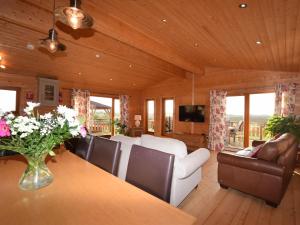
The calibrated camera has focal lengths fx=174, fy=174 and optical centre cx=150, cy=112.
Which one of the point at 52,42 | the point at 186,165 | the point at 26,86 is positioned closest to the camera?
the point at 186,165

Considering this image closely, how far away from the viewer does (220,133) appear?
20.4 feet

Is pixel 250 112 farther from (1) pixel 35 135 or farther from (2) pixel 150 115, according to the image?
(1) pixel 35 135

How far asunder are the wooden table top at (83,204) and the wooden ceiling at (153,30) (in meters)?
2.25

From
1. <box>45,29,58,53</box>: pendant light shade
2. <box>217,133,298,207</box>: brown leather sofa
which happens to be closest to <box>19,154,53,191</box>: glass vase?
<box>45,29,58,53</box>: pendant light shade

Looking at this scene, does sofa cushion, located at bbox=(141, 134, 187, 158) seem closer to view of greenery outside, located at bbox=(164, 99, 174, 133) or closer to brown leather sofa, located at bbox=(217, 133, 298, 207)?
brown leather sofa, located at bbox=(217, 133, 298, 207)

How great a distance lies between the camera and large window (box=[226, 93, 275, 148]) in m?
5.62

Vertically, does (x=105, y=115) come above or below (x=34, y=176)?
above

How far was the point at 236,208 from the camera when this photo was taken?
247 centimetres

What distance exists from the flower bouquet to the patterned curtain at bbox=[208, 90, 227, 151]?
19.0ft

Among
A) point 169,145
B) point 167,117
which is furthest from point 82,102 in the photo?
point 169,145

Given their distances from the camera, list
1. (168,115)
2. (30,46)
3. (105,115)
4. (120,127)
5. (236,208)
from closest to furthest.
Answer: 1. (236,208)
2. (30,46)
3. (120,127)
4. (168,115)
5. (105,115)

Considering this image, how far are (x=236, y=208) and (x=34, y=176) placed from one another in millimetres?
2552

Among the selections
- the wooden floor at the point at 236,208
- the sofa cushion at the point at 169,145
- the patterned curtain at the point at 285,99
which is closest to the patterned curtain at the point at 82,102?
the sofa cushion at the point at 169,145

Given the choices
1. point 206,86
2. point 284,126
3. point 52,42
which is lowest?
point 284,126
